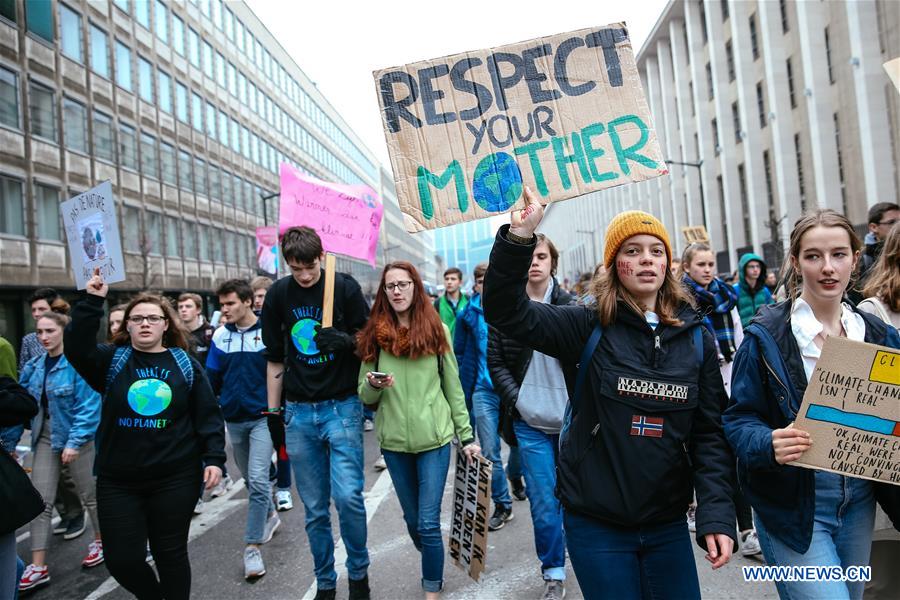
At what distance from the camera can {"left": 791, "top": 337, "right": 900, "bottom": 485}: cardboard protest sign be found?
2.11 meters

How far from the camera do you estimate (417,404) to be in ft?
12.7

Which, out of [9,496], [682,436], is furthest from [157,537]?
[682,436]

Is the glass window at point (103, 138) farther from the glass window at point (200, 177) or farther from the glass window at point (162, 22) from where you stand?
the glass window at point (200, 177)

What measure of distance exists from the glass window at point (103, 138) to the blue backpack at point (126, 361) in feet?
86.9

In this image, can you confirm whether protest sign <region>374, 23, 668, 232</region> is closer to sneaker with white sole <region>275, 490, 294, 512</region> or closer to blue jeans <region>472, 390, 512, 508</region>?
blue jeans <region>472, 390, 512, 508</region>

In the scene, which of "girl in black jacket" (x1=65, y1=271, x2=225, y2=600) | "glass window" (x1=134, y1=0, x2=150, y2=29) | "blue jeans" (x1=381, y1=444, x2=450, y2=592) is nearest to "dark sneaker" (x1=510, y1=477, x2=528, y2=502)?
"blue jeans" (x1=381, y1=444, x2=450, y2=592)

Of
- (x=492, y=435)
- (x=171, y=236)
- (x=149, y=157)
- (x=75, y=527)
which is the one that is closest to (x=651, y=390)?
(x=492, y=435)

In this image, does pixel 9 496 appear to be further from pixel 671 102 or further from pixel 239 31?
pixel 671 102

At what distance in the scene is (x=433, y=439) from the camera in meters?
3.81

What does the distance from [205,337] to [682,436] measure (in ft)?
21.9

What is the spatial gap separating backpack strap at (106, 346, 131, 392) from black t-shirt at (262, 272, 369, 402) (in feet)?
2.75

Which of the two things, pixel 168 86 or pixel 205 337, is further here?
pixel 168 86

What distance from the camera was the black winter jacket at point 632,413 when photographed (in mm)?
2225

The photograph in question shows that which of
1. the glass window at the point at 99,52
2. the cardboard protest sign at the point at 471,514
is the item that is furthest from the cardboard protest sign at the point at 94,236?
the glass window at the point at 99,52
